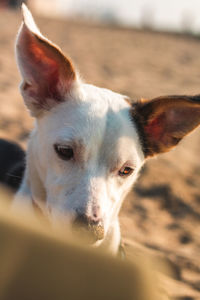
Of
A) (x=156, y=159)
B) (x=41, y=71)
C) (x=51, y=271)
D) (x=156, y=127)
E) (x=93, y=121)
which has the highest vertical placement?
(x=41, y=71)

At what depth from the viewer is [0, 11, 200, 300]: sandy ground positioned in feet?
11.9

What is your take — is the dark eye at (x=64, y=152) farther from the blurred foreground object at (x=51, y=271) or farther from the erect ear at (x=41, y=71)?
the blurred foreground object at (x=51, y=271)

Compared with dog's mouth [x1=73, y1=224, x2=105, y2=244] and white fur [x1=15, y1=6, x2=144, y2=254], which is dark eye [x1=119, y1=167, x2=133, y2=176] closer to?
white fur [x1=15, y1=6, x2=144, y2=254]

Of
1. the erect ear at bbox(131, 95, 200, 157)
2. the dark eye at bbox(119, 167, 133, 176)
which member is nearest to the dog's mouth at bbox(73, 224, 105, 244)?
the dark eye at bbox(119, 167, 133, 176)

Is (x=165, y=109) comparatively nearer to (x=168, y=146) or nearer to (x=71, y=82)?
Answer: (x=168, y=146)

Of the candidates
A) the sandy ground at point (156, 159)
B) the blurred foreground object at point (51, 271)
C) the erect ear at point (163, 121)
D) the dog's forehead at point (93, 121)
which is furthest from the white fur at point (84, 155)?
the sandy ground at point (156, 159)

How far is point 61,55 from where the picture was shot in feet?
8.18

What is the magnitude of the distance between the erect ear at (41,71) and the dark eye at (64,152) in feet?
1.43

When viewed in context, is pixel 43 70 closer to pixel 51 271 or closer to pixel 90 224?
pixel 90 224

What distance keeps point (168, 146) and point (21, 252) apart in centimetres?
169

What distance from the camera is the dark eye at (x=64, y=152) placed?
244 centimetres

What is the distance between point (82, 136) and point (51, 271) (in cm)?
101

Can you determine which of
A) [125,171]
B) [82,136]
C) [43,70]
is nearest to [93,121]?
[82,136]

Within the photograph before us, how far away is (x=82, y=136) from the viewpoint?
243 centimetres
